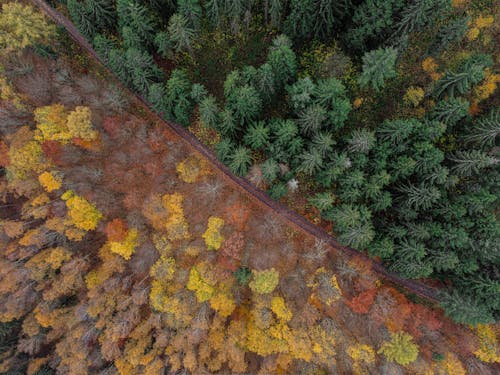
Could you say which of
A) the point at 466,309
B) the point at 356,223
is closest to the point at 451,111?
the point at 356,223

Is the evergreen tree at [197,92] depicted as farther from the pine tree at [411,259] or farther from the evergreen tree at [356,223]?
the pine tree at [411,259]

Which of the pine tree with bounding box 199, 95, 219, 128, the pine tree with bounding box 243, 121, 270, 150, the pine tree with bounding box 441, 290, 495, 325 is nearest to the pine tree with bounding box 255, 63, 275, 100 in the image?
the pine tree with bounding box 243, 121, 270, 150

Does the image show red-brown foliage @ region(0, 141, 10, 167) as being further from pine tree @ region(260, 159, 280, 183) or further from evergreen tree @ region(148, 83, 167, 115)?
pine tree @ region(260, 159, 280, 183)

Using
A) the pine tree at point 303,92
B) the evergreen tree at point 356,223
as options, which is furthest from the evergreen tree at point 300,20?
the evergreen tree at point 356,223

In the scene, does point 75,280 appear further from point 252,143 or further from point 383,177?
point 383,177

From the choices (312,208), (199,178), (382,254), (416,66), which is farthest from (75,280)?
(416,66)

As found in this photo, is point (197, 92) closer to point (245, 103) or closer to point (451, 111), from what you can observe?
point (245, 103)
